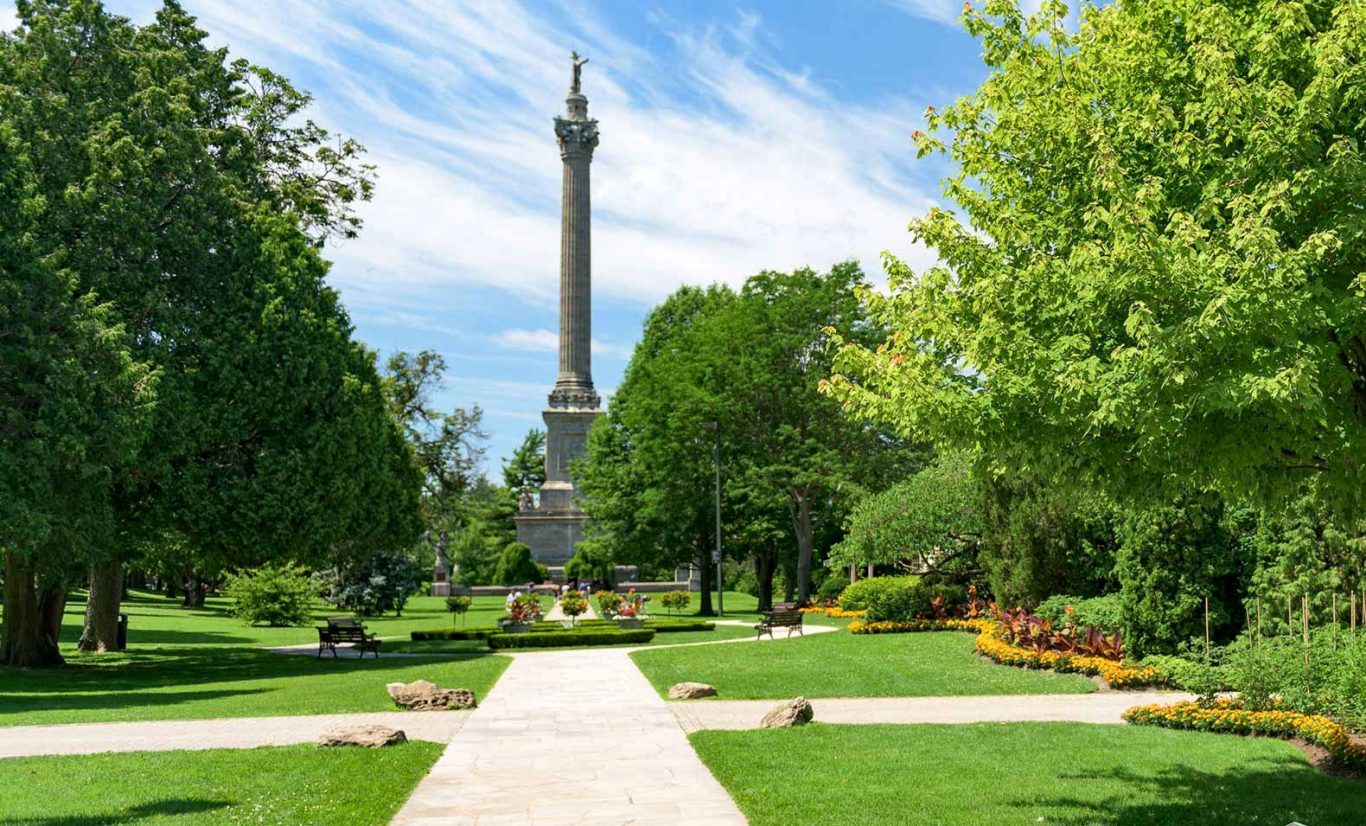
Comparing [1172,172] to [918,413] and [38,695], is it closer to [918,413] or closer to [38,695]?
[918,413]

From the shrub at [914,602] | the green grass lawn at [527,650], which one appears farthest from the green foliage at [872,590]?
the green grass lawn at [527,650]

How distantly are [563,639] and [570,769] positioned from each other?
2001 cm

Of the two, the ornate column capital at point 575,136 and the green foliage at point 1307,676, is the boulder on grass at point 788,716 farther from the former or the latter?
→ the ornate column capital at point 575,136

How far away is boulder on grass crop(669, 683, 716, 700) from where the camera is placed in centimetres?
1816

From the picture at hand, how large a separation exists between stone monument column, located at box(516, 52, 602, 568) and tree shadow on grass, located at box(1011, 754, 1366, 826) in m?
69.0

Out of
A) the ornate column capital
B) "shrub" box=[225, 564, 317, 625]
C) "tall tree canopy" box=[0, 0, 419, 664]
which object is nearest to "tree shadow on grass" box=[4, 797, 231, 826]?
"tall tree canopy" box=[0, 0, 419, 664]

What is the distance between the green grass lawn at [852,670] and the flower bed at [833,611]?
1018 cm

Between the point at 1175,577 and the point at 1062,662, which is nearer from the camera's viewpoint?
the point at 1175,577

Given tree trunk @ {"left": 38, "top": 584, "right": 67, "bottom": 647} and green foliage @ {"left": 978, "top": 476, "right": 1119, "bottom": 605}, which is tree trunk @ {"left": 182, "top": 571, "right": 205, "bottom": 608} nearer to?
tree trunk @ {"left": 38, "top": 584, "right": 67, "bottom": 647}

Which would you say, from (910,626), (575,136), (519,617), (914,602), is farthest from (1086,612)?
(575,136)

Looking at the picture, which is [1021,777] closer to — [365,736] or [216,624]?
[365,736]

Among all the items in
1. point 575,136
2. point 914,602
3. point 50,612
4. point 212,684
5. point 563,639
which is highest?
point 575,136

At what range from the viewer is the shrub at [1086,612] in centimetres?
2053

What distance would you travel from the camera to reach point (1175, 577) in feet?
62.1
